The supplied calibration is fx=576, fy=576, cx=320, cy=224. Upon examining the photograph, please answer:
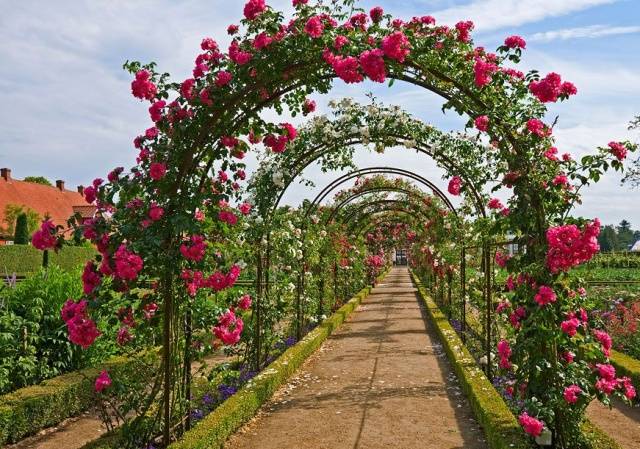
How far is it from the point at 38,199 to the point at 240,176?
4255 cm

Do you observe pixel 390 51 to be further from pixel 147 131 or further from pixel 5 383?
pixel 5 383

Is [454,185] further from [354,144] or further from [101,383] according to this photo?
[101,383]

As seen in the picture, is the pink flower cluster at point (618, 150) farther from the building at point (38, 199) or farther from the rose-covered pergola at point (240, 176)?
the building at point (38, 199)

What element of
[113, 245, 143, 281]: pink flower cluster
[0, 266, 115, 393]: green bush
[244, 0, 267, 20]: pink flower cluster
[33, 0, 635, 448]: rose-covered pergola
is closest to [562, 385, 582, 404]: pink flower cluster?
[33, 0, 635, 448]: rose-covered pergola

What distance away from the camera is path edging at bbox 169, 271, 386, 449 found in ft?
13.0

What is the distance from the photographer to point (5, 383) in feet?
16.5

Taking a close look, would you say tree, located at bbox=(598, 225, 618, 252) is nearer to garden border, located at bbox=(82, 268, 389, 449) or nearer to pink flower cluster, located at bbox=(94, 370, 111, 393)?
garden border, located at bbox=(82, 268, 389, 449)

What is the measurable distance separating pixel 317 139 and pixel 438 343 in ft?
13.3

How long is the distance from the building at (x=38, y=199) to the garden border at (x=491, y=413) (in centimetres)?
3427

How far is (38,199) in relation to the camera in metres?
42.2

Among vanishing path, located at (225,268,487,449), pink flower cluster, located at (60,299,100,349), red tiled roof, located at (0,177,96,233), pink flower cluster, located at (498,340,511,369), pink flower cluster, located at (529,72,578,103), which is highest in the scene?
red tiled roof, located at (0,177,96,233)

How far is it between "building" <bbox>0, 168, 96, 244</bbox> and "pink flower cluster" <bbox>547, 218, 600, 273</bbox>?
36887mm

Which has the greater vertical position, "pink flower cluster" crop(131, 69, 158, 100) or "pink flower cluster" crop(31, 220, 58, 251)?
"pink flower cluster" crop(131, 69, 158, 100)

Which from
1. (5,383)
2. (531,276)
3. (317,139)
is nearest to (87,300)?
(5,383)
